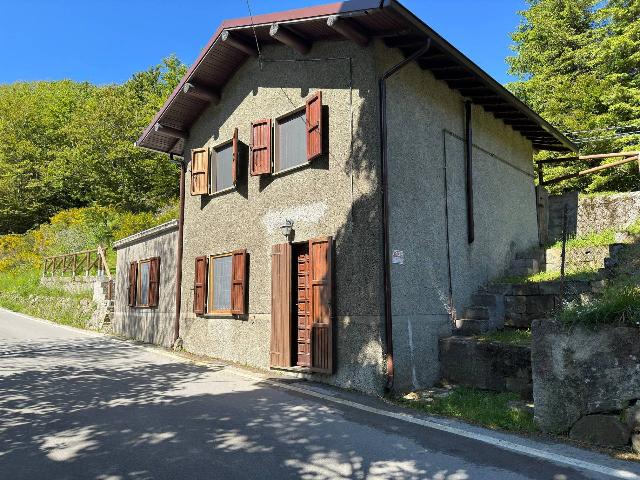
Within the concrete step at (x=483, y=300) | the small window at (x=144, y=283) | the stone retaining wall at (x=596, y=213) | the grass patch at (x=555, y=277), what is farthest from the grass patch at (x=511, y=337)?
the small window at (x=144, y=283)

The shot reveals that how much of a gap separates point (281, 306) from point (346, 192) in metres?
2.36

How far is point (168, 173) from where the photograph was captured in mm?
30750

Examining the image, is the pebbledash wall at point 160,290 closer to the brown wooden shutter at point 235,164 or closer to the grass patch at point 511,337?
the brown wooden shutter at point 235,164

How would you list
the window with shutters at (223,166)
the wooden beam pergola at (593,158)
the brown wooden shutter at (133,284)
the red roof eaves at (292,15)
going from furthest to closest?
the brown wooden shutter at (133,284) → the wooden beam pergola at (593,158) → the window with shutters at (223,166) → the red roof eaves at (292,15)

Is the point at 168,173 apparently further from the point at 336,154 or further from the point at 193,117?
the point at 336,154

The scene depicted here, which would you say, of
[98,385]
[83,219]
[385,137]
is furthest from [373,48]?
[83,219]

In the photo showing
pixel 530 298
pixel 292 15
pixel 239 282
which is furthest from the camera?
pixel 239 282

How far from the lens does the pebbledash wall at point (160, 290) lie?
13039 mm

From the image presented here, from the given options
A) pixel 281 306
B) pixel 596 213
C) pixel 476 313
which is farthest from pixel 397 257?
pixel 596 213

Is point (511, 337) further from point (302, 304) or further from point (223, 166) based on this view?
point (223, 166)

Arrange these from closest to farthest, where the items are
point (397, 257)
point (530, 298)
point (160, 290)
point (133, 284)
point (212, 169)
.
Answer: point (397, 257), point (530, 298), point (212, 169), point (160, 290), point (133, 284)

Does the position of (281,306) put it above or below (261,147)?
below

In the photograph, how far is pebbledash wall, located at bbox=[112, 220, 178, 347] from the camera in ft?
42.8

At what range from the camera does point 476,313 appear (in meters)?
8.73
